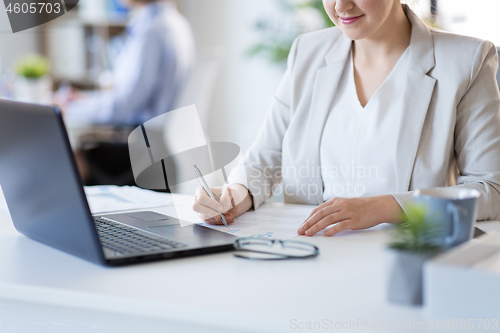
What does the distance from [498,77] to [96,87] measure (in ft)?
11.4

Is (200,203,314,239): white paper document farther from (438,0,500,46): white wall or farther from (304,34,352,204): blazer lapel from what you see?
(438,0,500,46): white wall

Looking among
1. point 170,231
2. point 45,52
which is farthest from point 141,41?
point 170,231

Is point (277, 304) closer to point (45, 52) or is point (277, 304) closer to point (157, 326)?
point (157, 326)

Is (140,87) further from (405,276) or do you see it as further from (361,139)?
(405,276)

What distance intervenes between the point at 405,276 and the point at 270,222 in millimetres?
493

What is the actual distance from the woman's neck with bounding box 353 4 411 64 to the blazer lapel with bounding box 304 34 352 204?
71 mm

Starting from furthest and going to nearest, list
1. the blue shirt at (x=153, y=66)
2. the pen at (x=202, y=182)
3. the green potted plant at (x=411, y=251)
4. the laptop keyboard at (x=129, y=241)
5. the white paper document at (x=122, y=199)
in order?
1. the blue shirt at (x=153, y=66)
2. the white paper document at (x=122, y=199)
3. the pen at (x=202, y=182)
4. the laptop keyboard at (x=129, y=241)
5. the green potted plant at (x=411, y=251)

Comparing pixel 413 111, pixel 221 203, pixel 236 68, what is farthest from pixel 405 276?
pixel 236 68

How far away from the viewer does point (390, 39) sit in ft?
4.49

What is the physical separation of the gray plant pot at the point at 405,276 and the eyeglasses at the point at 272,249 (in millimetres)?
217

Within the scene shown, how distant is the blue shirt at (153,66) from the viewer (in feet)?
9.85

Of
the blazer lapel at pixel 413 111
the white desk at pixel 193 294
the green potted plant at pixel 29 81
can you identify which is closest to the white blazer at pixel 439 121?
the blazer lapel at pixel 413 111

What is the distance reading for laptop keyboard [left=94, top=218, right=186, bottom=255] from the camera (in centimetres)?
78

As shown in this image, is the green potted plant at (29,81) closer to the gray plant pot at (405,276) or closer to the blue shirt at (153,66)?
the blue shirt at (153,66)
